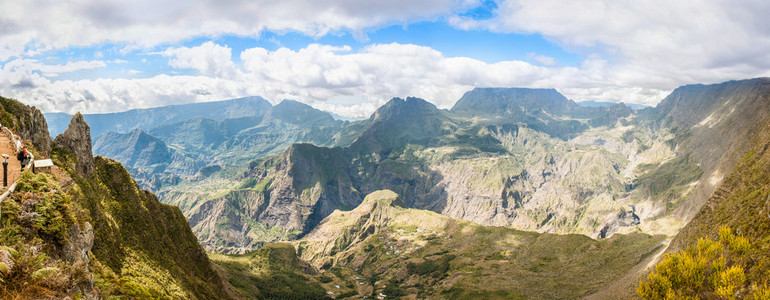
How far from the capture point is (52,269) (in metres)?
20.0

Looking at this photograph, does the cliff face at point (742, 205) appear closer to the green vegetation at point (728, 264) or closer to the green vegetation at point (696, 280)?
the green vegetation at point (728, 264)

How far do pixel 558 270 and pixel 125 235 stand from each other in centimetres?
20673

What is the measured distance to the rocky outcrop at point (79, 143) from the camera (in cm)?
6488

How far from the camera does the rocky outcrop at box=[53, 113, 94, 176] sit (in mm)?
64875

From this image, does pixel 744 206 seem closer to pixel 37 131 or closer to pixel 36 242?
pixel 36 242

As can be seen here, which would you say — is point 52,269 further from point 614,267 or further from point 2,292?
point 614,267

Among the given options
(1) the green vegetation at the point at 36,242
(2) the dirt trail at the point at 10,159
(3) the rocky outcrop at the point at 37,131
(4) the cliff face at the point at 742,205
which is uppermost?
(3) the rocky outcrop at the point at 37,131

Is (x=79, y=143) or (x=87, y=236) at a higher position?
(x=79, y=143)

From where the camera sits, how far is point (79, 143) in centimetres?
6925

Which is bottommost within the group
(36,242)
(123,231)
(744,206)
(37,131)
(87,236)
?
(744,206)

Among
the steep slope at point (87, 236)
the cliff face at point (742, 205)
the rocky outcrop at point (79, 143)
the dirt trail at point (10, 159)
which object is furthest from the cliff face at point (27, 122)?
the cliff face at point (742, 205)

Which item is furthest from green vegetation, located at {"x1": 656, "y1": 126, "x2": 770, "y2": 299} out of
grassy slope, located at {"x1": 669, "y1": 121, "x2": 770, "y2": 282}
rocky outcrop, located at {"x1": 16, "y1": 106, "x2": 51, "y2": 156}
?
rocky outcrop, located at {"x1": 16, "y1": 106, "x2": 51, "y2": 156}

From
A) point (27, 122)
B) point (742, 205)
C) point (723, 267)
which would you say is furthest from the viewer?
point (742, 205)

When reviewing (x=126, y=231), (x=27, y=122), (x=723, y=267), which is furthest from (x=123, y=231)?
(x=723, y=267)
